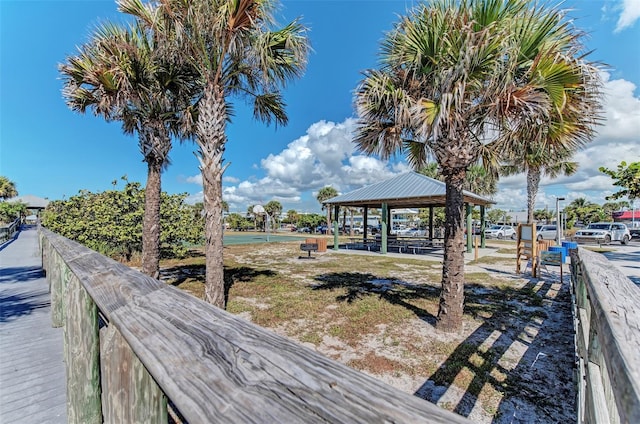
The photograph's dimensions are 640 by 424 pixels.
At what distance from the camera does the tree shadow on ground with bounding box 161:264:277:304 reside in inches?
360

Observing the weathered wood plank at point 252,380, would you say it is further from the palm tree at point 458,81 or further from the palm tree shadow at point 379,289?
the palm tree shadow at point 379,289

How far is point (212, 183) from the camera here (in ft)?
18.7

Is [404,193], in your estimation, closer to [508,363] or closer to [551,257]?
[551,257]

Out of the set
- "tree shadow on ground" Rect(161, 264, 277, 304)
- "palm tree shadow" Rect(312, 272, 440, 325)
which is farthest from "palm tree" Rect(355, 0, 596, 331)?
"tree shadow on ground" Rect(161, 264, 277, 304)

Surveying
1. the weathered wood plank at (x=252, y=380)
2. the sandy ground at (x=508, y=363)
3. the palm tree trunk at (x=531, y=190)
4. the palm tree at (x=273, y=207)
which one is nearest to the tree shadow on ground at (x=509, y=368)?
the sandy ground at (x=508, y=363)

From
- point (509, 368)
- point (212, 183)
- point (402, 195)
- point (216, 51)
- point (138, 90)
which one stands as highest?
point (216, 51)

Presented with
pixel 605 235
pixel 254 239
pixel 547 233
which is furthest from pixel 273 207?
pixel 605 235

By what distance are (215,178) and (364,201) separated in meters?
12.2

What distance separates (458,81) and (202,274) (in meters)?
9.29

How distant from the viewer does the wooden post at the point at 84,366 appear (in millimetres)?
1474

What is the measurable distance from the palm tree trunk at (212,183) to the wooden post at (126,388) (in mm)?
4400

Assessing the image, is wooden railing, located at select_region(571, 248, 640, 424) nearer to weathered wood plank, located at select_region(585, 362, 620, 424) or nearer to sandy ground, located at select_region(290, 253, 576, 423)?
→ weathered wood plank, located at select_region(585, 362, 620, 424)

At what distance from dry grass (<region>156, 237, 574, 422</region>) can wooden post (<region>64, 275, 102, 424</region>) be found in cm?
301

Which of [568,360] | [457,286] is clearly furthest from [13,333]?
[568,360]
